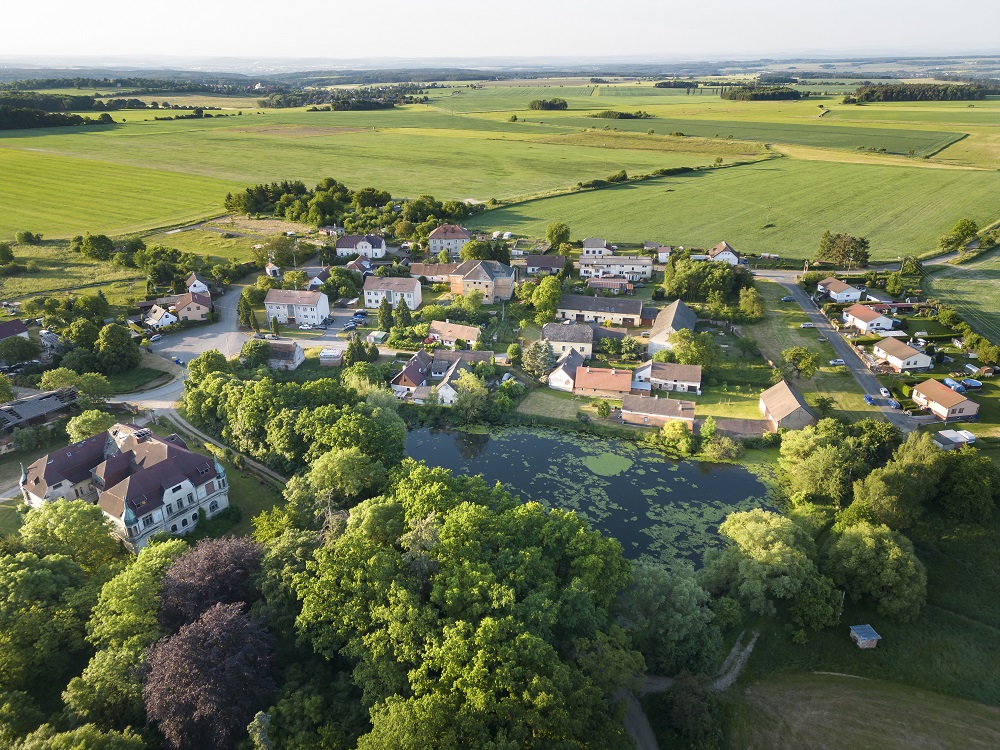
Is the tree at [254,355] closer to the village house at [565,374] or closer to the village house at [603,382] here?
the village house at [565,374]

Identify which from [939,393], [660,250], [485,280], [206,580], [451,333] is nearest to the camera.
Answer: [206,580]

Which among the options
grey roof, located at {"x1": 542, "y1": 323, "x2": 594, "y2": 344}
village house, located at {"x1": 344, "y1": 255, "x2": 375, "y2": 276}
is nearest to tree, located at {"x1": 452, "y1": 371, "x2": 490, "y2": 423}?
grey roof, located at {"x1": 542, "y1": 323, "x2": 594, "y2": 344}

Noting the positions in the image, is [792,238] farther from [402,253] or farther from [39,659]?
[39,659]

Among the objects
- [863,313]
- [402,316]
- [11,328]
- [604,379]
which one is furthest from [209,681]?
[863,313]

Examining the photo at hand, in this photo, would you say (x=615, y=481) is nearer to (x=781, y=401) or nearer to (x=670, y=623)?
(x=781, y=401)

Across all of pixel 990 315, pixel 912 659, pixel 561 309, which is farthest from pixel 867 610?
pixel 990 315

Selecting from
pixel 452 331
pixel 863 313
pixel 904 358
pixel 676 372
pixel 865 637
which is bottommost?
pixel 865 637
